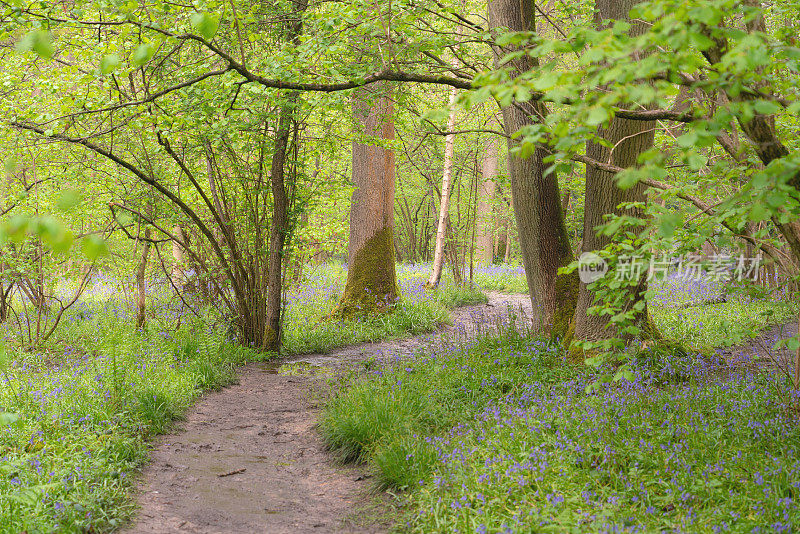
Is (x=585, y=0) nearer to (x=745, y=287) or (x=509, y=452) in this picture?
(x=745, y=287)

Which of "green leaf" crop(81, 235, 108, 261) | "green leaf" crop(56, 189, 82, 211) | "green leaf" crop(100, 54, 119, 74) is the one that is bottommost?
"green leaf" crop(81, 235, 108, 261)

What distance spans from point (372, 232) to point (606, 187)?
572 cm

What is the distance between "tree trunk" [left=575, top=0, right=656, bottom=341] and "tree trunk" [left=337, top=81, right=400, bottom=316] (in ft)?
17.2

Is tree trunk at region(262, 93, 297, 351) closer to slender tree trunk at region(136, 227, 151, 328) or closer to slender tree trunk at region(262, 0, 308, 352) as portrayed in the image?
slender tree trunk at region(262, 0, 308, 352)

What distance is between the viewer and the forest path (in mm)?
3875

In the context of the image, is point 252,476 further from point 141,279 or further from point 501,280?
point 501,280

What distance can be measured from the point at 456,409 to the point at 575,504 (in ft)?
6.12

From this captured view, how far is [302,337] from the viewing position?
9219 millimetres

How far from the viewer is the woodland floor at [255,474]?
388cm

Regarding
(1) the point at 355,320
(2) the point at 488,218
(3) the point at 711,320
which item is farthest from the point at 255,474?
(2) the point at 488,218

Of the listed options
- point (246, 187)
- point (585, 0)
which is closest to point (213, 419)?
point (246, 187)

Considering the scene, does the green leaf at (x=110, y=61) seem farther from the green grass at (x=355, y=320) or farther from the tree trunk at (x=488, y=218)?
the tree trunk at (x=488, y=218)

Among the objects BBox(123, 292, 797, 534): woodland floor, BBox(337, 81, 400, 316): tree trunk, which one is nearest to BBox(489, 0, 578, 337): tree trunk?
BBox(123, 292, 797, 534): woodland floor

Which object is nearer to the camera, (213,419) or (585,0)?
(213,419)
